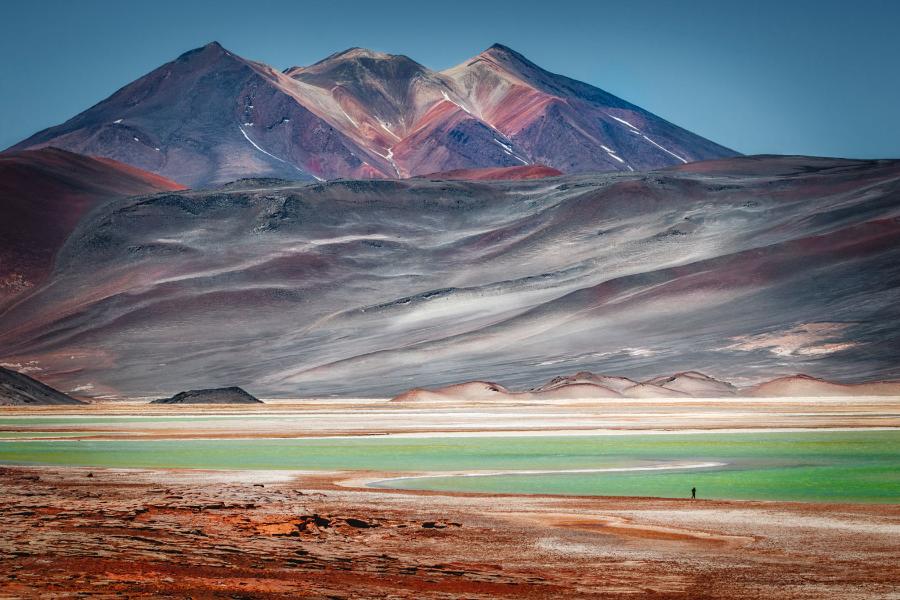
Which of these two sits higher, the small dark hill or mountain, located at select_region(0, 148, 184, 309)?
mountain, located at select_region(0, 148, 184, 309)

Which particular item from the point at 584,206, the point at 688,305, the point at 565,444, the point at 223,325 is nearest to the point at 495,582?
the point at 565,444

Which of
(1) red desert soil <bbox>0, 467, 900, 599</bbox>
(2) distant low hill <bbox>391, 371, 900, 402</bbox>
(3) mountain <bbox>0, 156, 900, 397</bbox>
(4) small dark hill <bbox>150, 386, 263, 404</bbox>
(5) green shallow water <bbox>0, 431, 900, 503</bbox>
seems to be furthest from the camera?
(3) mountain <bbox>0, 156, 900, 397</bbox>

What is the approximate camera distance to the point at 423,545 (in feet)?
46.4

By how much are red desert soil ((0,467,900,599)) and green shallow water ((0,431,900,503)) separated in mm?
2674

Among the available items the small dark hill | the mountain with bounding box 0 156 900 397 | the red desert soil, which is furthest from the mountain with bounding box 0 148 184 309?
the red desert soil

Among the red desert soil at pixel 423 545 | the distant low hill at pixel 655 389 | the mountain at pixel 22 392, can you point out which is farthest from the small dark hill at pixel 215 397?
the red desert soil at pixel 423 545

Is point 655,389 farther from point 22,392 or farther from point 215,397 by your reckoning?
point 22,392

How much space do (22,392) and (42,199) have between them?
313ft

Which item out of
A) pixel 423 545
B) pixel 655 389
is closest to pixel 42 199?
pixel 655 389

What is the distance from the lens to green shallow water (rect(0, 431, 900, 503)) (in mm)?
21844

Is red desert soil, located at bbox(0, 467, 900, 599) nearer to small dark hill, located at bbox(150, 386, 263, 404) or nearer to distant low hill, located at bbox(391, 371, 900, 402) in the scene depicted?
distant low hill, located at bbox(391, 371, 900, 402)

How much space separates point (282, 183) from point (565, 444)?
461 ft

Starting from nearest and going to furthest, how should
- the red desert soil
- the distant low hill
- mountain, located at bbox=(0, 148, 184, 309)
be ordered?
the red desert soil < the distant low hill < mountain, located at bbox=(0, 148, 184, 309)

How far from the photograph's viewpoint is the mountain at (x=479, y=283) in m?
105
